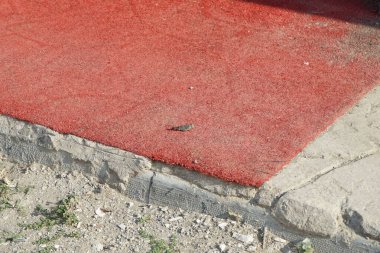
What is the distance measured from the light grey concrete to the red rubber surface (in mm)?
62

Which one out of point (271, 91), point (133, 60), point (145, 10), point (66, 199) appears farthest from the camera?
point (145, 10)

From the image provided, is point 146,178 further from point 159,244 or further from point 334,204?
point 334,204

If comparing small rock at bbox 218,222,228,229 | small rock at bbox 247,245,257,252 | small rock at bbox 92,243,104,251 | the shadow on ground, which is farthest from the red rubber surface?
small rock at bbox 92,243,104,251

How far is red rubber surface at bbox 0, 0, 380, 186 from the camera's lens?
185 inches

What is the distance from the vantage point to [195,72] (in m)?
5.50

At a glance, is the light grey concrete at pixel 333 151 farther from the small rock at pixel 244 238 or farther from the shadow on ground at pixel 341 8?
the shadow on ground at pixel 341 8

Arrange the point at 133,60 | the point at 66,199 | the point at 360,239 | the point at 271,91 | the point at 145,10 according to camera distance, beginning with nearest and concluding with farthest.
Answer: the point at 360,239
the point at 66,199
the point at 271,91
the point at 133,60
the point at 145,10

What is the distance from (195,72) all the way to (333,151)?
1270 mm

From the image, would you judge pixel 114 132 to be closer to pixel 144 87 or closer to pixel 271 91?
pixel 144 87

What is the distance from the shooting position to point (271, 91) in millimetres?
5258

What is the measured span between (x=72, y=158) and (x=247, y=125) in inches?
39.1

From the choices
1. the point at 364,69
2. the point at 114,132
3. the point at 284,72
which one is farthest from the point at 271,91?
the point at 114,132

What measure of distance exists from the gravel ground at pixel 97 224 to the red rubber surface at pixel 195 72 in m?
0.26

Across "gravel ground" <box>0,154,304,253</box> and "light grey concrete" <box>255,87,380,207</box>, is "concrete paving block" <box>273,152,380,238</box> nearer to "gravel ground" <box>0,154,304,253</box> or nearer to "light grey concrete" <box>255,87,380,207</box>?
"light grey concrete" <box>255,87,380,207</box>
